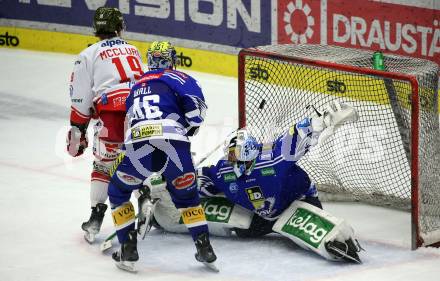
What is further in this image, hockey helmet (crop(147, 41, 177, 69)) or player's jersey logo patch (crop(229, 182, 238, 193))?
player's jersey logo patch (crop(229, 182, 238, 193))

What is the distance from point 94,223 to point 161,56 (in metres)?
1.08

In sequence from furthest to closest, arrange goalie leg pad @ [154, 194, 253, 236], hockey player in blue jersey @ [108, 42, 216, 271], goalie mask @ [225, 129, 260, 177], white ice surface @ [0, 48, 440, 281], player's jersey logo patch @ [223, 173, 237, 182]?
1. goalie leg pad @ [154, 194, 253, 236]
2. player's jersey logo patch @ [223, 173, 237, 182]
3. goalie mask @ [225, 129, 260, 177]
4. white ice surface @ [0, 48, 440, 281]
5. hockey player in blue jersey @ [108, 42, 216, 271]

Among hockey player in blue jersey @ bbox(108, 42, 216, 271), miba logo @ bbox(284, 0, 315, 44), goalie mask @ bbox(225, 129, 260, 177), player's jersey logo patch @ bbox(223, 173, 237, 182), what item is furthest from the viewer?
miba logo @ bbox(284, 0, 315, 44)

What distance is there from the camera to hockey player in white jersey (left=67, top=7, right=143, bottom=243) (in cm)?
635

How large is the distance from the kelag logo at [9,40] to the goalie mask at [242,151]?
203 inches

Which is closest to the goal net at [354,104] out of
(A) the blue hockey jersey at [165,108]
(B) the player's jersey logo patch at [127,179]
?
(A) the blue hockey jersey at [165,108]

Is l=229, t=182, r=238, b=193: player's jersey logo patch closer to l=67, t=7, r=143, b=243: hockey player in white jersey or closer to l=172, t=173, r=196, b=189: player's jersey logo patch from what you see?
l=172, t=173, r=196, b=189: player's jersey logo patch

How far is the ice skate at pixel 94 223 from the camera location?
651 centimetres

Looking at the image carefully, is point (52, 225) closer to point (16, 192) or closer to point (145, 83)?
point (16, 192)

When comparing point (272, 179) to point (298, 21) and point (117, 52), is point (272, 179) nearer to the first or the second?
point (117, 52)

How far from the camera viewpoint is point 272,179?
619 cm

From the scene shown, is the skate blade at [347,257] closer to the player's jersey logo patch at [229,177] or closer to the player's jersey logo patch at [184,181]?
the player's jersey logo patch at [229,177]

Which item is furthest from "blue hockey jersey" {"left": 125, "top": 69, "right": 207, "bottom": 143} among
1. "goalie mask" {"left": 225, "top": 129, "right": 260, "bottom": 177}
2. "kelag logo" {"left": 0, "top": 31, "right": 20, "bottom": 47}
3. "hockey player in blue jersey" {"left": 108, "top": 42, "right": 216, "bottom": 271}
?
"kelag logo" {"left": 0, "top": 31, "right": 20, "bottom": 47}

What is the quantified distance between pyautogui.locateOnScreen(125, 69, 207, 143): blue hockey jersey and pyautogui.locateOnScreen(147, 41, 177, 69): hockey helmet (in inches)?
3.3
